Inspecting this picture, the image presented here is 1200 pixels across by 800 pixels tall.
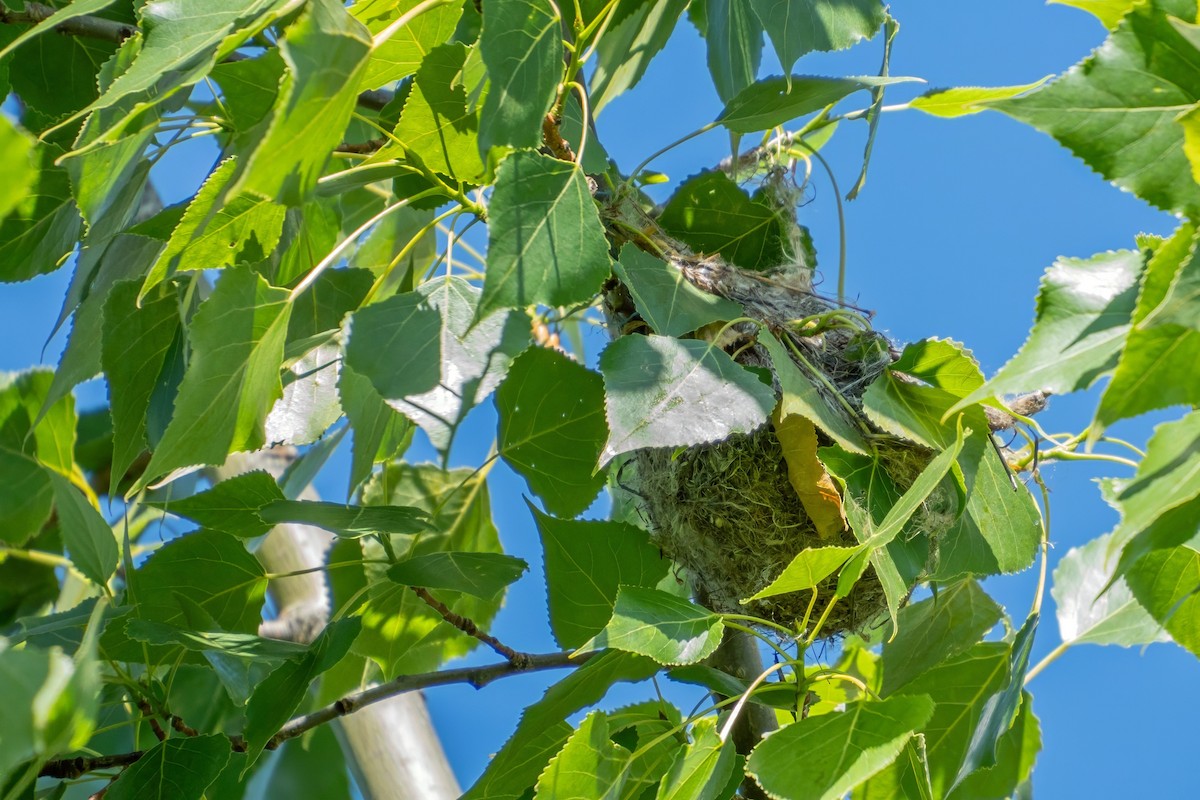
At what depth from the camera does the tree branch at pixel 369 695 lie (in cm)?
92

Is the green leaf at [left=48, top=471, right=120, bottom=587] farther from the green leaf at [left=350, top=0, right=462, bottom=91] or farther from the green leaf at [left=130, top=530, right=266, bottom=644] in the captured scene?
the green leaf at [left=350, top=0, right=462, bottom=91]

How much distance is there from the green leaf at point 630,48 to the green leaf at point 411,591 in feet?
1.26

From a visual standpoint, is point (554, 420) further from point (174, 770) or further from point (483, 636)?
point (174, 770)

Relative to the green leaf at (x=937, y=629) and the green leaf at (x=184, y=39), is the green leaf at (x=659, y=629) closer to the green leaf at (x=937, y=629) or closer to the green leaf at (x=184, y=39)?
the green leaf at (x=937, y=629)

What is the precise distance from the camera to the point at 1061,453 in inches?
38.5

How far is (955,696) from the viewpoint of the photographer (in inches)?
38.5

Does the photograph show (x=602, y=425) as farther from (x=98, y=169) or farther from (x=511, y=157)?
(x=98, y=169)

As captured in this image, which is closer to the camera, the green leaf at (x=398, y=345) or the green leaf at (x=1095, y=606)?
the green leaf at (x=398, y=345)

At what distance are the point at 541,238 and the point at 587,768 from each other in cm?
36

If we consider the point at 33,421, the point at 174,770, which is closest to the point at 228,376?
the point at 174,770

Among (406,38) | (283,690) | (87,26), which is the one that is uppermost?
(87,26)

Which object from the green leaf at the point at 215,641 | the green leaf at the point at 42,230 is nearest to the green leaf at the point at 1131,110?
the green leaf at the point at 215,641

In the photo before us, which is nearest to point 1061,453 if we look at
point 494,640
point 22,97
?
point 494,640

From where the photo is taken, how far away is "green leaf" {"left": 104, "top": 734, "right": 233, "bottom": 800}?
82 cm
